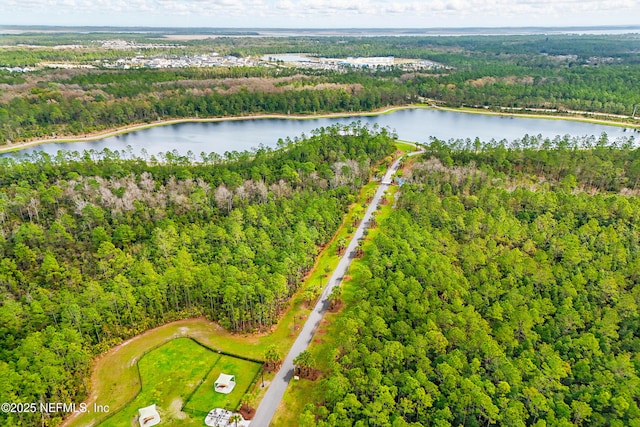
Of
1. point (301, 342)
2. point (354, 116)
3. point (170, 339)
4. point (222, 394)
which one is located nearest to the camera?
point (222, 394)

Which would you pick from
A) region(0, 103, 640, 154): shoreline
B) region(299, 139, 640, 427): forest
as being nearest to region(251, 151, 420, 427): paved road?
region(299, 139, 640, 427): forest

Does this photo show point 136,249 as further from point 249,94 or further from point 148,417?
point 249,94

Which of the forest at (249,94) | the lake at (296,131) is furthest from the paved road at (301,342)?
the forest at (249,94)

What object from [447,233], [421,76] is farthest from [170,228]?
[421,76]

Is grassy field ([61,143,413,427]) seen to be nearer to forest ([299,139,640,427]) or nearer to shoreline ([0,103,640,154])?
forest ([299,139,640,427])

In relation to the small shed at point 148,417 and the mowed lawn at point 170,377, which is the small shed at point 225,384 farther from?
the small shed at point 148,417

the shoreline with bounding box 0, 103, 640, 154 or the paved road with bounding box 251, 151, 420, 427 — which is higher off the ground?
the shoreline with bounding box 0, 103, 640, 154

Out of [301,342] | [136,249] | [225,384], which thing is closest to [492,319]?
[301,342]
